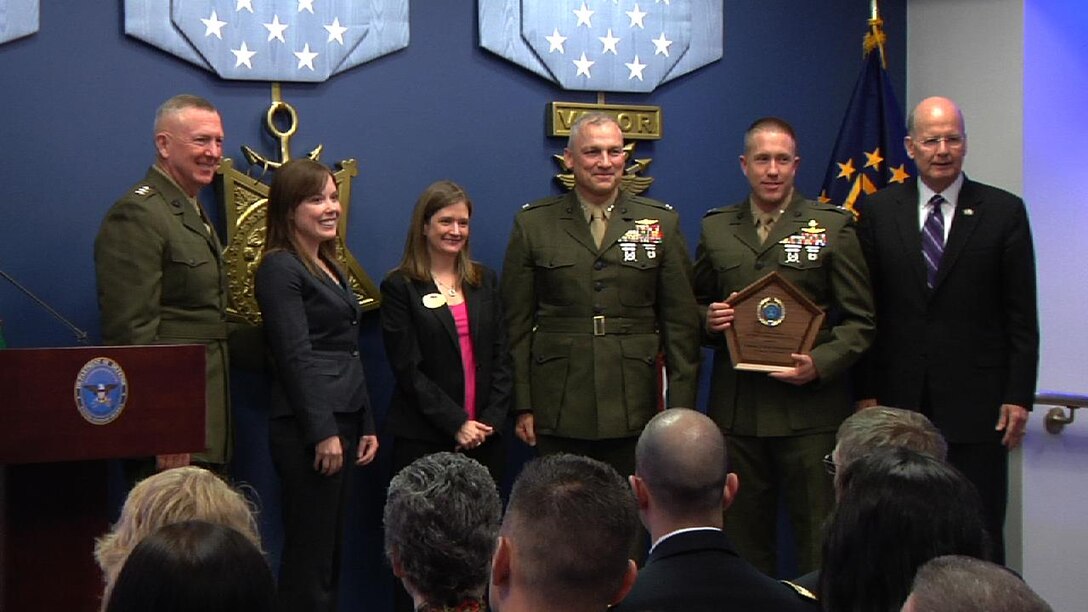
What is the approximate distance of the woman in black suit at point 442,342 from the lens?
4328mm

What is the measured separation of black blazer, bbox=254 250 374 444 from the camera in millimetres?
3969

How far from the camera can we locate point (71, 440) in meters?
3.28

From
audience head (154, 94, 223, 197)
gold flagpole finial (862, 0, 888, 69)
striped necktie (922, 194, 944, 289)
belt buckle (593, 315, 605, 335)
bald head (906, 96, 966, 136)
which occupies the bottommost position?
belt buckle (593, 315, 605, 335)

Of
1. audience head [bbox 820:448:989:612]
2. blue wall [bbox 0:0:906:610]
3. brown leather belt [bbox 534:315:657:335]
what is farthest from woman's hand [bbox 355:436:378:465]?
audience head [bbox 820:448:989:612]

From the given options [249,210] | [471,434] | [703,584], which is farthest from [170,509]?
[249,210]

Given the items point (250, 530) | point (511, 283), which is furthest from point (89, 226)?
point (250, 530)

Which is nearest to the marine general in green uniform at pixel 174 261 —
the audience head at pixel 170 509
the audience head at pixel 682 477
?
the audience head at pixel 170 509

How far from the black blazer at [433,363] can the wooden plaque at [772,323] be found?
831mm

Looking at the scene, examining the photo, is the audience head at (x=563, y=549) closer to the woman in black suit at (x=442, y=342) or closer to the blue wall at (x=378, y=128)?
the woman in black suit at (x=442, y=342)

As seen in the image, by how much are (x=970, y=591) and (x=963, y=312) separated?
3.01 m

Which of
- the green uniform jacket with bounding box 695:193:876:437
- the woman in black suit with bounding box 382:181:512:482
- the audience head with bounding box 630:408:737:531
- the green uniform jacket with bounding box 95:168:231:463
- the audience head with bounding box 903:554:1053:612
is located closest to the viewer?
the audience head with bounding box 903:554:1053:612

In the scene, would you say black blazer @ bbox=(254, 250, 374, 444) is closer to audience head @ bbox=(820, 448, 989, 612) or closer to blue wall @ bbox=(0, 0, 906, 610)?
blue wall @ bbox=(0, 0, 906, 610)

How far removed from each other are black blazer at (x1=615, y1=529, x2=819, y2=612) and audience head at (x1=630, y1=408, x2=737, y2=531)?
0.32 ft

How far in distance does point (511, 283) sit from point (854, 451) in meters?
1.97
